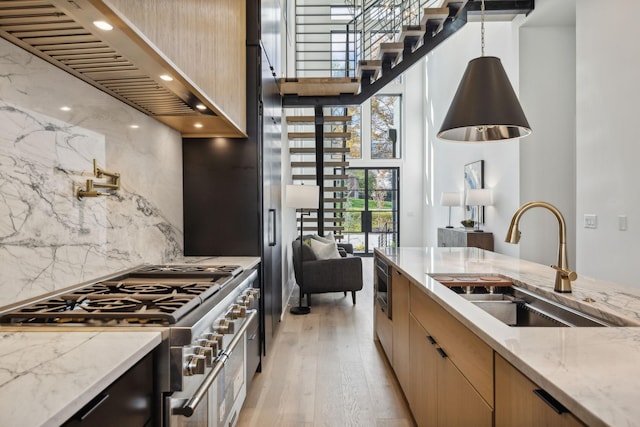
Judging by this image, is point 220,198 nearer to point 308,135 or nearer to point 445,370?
point 445,370

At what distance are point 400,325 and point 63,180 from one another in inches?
80.6

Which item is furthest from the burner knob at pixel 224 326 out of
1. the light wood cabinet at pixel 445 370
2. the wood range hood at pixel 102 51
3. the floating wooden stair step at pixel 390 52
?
Answer: the floating wooden stair step at pixel 390 52

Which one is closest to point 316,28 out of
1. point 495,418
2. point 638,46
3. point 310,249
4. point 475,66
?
point 310,249

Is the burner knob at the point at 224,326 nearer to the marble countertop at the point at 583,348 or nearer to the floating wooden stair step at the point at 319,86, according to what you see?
the marble countertop at the point at 583,348

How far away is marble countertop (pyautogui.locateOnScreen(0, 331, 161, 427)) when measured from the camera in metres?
0.67

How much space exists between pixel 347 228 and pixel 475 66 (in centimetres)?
792

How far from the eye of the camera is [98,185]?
1.79 meters

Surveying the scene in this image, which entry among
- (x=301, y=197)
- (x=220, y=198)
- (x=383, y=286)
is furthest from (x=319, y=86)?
(x=383, y=286)

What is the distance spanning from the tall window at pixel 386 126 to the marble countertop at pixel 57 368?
924 cm

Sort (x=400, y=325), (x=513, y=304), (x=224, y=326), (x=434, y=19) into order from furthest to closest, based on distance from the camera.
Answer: (x=434, y=19)
(x=400, y=325)
(x=513, y=304)
(x=224, y=326)

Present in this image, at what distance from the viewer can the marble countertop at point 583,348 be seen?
0.70 meters

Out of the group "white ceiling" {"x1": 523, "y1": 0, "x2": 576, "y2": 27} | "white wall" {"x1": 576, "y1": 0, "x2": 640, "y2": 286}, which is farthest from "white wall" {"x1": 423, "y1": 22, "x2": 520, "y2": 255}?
"white wall" {"x1": 576, "y1": 0, "x2": 640, "y2": 286}

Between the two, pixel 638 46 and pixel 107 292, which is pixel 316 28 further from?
pixel 107 292

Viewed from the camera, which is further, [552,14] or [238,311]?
[552,14]
